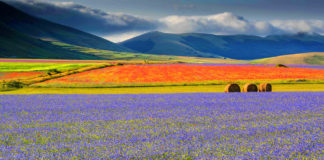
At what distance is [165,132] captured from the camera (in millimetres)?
12953

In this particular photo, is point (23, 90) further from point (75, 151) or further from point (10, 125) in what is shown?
point (75, 151)

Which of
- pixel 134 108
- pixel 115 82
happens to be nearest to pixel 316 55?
pixel 115 82

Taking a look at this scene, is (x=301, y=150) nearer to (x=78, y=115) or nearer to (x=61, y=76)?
(x=78, y=115)

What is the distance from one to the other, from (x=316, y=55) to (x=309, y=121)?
202484mm

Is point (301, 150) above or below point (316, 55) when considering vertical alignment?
below

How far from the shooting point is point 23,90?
39406mm

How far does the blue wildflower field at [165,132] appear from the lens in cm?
995

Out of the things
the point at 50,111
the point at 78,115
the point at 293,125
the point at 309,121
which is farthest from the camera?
the point at 50,111

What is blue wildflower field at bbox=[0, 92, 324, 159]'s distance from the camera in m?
9.95

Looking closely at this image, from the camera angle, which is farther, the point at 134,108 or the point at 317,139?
the point at 134,108

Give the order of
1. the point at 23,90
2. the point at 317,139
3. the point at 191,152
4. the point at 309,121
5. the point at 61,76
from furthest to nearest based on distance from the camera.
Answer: the point at 61,76 → the point at 23,90 → the point at 309,121 → the point at 317,139 → the point at 191,152

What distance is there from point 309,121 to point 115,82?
3372 centimetres

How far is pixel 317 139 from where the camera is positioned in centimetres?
1146

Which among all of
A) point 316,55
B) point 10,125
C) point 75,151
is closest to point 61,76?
point 10,125
